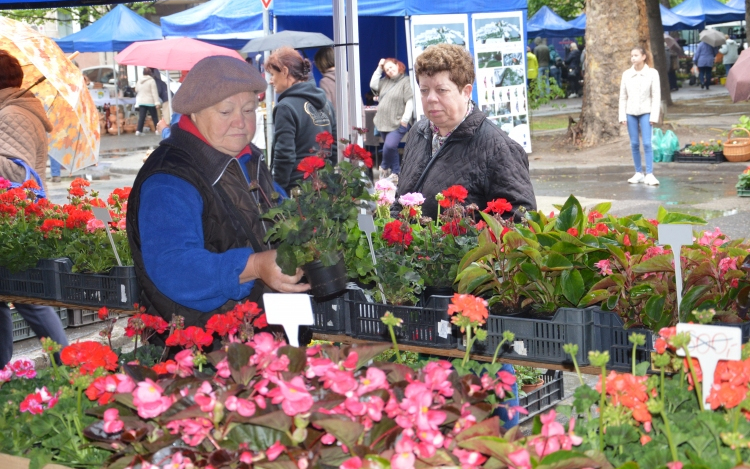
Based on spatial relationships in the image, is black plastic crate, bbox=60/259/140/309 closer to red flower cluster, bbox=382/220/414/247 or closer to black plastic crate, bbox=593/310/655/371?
red flower cluster, bbox=382/220/414/247

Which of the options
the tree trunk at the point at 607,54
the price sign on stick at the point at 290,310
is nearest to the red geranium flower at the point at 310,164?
the price sign on stick at the point at 290,310

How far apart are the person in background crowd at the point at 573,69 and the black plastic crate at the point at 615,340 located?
29.5m

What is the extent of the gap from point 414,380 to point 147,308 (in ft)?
4.12

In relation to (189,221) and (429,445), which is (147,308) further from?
(429,445)

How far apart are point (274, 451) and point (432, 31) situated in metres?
11.3

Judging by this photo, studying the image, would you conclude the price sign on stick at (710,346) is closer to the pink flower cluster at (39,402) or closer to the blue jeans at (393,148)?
the pink flower cluster at (39,402)

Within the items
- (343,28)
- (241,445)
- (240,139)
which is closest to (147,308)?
(240,139)

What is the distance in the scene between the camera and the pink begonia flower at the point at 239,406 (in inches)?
66.2

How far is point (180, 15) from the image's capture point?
1546 cm

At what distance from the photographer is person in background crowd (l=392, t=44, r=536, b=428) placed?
3.77 meters

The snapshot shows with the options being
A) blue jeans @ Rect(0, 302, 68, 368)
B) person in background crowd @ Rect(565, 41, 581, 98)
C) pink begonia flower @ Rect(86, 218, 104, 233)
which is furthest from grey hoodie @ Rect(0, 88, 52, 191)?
person in background crowd @ Rect(565, 41, 581, 98)

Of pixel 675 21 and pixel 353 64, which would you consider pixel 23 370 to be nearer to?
pixel 353 64

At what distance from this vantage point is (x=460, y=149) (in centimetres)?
389

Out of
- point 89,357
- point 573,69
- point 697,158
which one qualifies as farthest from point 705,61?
point 89,357
